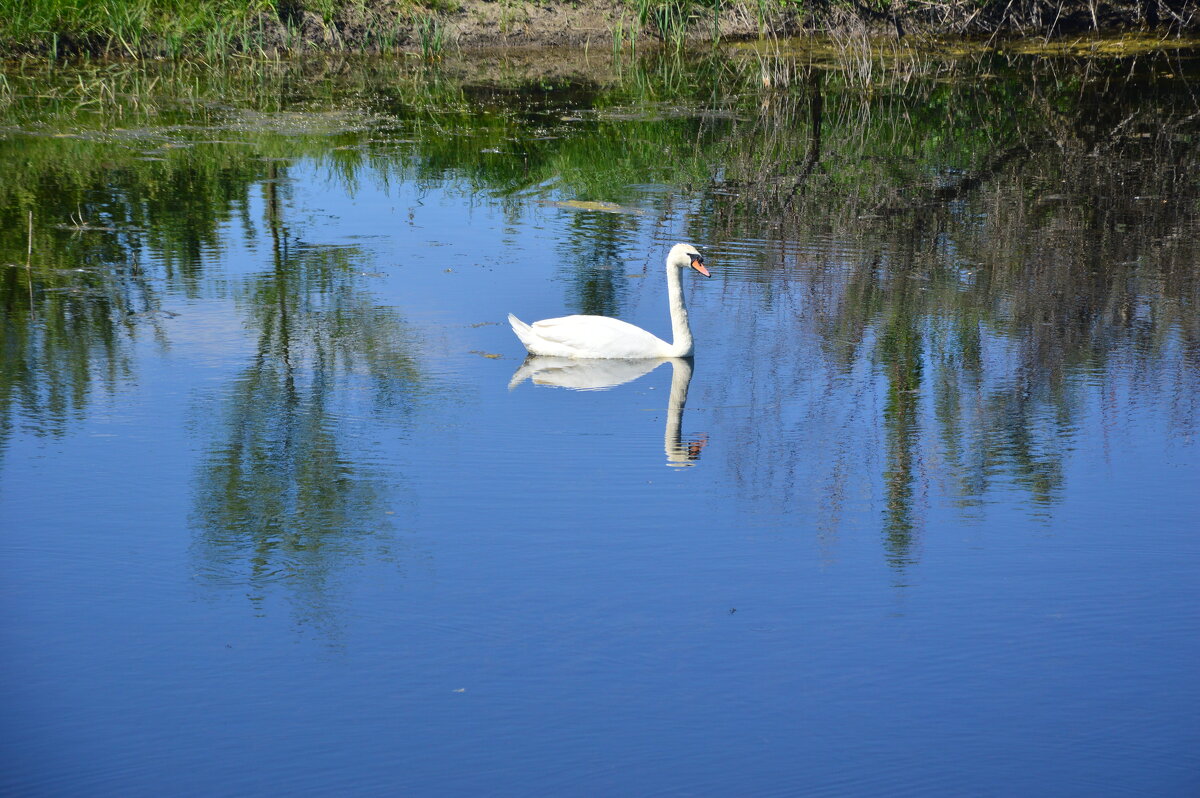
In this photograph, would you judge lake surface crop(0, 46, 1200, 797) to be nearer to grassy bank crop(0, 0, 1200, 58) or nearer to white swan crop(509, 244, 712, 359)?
white swan crop(509, 244, 712, 359)

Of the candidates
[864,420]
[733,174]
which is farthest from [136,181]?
[864,420]

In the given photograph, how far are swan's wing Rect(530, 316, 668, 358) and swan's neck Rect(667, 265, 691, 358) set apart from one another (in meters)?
0.07

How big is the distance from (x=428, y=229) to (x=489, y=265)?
1.20 metres

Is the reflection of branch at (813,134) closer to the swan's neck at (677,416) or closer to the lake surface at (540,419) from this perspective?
the lake surface at (540,419)

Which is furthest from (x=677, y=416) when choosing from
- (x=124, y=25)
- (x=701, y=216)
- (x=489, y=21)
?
(x=489, y=21)

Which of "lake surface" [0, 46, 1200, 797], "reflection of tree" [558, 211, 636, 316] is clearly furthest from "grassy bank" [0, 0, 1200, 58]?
"reflection of tree" [558, 211, 636, 316]

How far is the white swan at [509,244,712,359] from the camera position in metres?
7.21

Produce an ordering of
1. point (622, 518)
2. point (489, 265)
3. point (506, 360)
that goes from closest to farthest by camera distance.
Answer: point (622, 518)
point (506, 360)
point (489, 265)

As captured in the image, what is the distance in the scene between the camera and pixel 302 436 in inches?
243

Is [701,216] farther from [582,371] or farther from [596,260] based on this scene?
[582,371]

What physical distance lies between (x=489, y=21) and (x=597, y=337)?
44.8 ft

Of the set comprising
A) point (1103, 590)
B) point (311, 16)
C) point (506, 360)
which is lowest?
point (1103, 590)

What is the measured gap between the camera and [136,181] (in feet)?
37.2

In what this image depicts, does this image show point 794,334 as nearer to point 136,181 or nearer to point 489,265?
point 489,265
